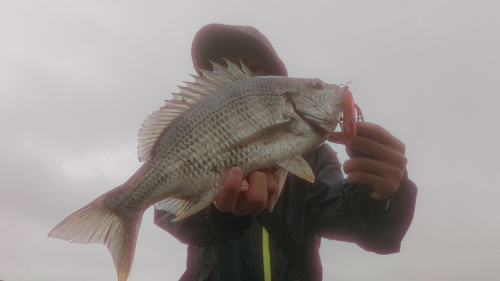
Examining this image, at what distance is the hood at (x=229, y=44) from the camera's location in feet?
11.3

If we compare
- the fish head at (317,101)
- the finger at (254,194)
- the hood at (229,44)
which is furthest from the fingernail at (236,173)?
the hood at (229,44)

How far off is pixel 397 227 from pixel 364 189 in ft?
1.56

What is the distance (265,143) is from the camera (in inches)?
64.1

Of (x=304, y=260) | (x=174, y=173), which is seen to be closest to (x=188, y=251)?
(x=304, y=260)

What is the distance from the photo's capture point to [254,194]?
1614 mm

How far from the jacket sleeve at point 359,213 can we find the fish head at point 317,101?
0.62m

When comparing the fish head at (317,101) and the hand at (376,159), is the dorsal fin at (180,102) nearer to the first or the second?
the fish head at (317,101)

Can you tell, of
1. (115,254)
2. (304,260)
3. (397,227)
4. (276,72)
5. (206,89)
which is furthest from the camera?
(276,72)

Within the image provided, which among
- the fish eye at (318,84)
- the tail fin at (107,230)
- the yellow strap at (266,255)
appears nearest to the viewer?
the tail fin at (107,230)

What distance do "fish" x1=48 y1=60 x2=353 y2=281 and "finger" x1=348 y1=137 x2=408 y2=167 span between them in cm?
22

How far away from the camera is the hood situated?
11.3ft

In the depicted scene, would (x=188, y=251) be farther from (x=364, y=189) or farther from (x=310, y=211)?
(x=364, y=189)

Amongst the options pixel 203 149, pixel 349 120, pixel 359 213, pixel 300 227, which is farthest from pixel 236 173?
pixel 300 227

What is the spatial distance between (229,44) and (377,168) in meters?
2.49
